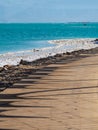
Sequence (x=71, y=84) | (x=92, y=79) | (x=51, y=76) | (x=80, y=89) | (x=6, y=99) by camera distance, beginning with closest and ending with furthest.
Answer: (x=6, y=99) < (x=80, y=89) < (x=71, y=84) < (x=92, y=79) < (x=51, y=76)

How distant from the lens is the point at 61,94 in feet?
47.5

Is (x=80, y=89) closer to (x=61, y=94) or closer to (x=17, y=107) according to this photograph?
(x=61, y=94)

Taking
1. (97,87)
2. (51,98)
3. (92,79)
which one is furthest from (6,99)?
(92,79)

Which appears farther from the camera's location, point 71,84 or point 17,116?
point 71,84

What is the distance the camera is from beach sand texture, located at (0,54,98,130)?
1059cm

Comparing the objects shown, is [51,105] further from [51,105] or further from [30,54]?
[30,54]

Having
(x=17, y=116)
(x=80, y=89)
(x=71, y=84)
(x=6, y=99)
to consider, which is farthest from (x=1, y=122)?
(x=71, y=84)

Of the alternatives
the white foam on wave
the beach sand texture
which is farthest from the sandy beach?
the white foam on wave

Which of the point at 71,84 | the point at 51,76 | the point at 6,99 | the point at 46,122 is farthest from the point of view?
the point at 51,76

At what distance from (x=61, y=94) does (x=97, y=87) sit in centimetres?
184

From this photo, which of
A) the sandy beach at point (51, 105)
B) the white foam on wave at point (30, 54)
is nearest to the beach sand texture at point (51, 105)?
the sandy beach at point (51, 105)

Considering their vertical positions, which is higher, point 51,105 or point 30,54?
point 30,54

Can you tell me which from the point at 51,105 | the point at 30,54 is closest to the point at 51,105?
the point at 51,105

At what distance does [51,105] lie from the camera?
1264 centimetres
